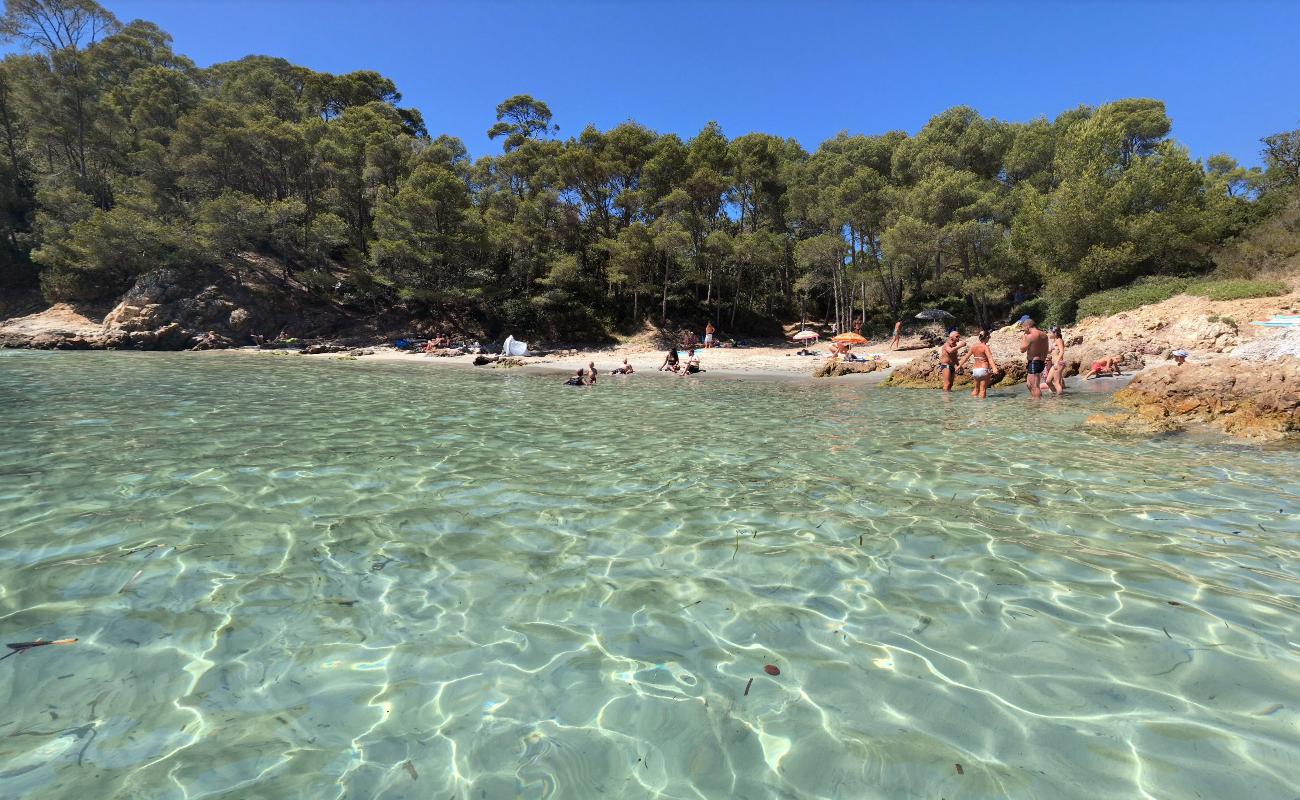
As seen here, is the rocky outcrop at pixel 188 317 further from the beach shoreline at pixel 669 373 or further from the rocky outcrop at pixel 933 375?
the rocky outcrop at pixel 933 375

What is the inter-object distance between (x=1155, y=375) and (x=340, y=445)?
14.0 meters

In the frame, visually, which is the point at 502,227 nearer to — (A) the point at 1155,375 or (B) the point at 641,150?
(B) the point at 641,150

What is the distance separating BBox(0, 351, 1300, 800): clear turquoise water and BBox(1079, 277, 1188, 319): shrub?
21.5 meters

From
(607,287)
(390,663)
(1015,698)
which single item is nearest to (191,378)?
(390,663)

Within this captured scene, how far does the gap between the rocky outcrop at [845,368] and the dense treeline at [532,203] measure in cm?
1390

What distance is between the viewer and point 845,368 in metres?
20.9

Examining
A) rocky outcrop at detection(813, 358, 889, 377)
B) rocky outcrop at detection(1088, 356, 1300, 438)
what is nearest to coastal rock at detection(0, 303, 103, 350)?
rocky outcrop at detection(813, 358, 889, 377)

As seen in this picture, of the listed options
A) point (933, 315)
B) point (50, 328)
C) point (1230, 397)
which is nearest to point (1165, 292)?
point (933, 315)

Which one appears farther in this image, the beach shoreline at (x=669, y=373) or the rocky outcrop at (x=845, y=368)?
the rocky outcrop at (x=845, y=368)

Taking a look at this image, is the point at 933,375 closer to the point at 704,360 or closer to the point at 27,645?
the point at 704,360

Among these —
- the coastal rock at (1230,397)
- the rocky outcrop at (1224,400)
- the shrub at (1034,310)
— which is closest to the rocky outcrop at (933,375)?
the coastal rock at (1230,397)

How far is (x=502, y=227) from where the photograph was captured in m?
36.4

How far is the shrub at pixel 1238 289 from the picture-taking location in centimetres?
1922

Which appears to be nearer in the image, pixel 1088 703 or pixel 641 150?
pixel 1088 703
